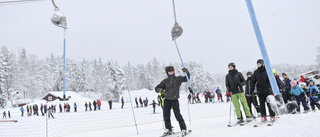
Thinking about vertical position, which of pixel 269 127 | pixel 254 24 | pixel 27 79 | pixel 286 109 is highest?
pixel 27 79

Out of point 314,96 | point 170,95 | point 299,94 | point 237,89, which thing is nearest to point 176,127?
point 237,89

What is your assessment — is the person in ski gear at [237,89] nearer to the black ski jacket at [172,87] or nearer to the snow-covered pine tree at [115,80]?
the black ski jacket at [172,87]

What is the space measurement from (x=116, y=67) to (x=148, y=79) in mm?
32494

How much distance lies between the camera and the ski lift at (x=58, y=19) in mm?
6613

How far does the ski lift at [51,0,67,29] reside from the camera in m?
6.61

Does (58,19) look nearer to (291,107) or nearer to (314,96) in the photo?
(291,107)

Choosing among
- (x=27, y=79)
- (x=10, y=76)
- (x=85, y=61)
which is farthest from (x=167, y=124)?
(x=85, y=61)

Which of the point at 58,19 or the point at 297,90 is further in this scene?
the point at 297,90

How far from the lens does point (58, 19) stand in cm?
662

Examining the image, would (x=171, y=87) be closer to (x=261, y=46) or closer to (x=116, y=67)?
(x=261, y=46)

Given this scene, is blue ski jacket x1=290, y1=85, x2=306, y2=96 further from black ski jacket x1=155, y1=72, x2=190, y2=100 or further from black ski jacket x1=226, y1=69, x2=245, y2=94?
black ski jacket x1=155, y1=72, x2=190, y2=100

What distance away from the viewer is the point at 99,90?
217ft

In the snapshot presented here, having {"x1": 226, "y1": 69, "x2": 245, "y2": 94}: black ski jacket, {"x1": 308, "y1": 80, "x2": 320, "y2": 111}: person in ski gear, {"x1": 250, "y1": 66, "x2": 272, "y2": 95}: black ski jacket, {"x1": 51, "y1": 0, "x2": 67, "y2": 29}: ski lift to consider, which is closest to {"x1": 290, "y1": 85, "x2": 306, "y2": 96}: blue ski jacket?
{"x1": 308, "y1": 80, "x2": 320, "y2": 111}: person in ski gear

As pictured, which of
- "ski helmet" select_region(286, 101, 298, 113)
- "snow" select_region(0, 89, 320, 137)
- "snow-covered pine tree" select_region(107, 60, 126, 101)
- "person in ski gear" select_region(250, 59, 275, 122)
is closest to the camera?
"ski helmet" select_region(286, 101, 298, 113)
